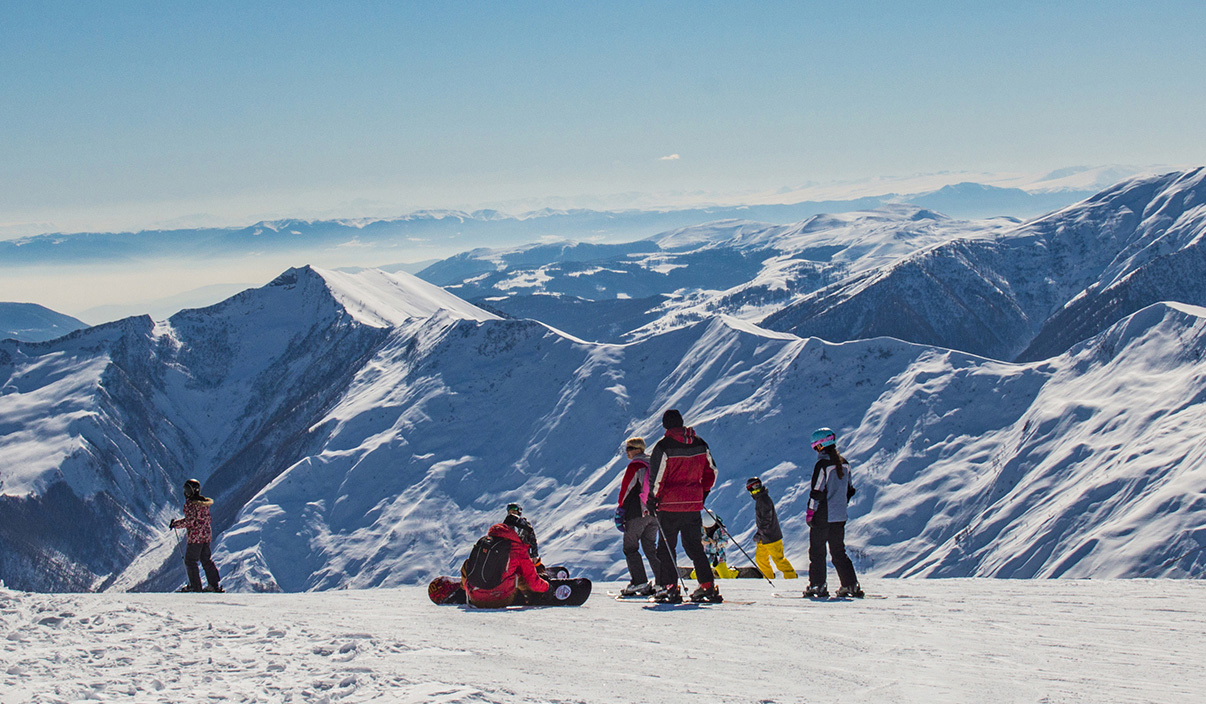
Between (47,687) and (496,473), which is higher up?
(47,687)

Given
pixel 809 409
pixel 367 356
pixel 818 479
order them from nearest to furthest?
pixel 818 479 < pixel 809 409 < pixel 367 356

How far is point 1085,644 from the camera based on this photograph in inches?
521

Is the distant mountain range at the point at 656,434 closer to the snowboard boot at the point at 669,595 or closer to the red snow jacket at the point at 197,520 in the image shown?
the snowboard boot at the point at 669,595

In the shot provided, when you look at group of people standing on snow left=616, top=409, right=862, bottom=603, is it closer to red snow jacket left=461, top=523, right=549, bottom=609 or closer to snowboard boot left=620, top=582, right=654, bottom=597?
snowboard boot left=620, top=582, right=654, bottom=597

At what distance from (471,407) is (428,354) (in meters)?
17.9

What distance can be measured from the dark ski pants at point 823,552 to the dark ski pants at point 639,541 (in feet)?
9.67

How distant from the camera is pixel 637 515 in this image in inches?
692

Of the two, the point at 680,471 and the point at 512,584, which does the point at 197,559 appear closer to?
the point at 512,584

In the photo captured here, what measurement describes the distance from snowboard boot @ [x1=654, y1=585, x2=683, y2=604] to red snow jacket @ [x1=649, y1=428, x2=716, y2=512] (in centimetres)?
177

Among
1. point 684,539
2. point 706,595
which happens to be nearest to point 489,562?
point 684,539

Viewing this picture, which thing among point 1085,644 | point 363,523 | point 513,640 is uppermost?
point 513,640

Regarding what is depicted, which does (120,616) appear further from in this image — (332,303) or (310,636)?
(332,303)

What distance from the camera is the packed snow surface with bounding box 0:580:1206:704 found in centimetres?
987

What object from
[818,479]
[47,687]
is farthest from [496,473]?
[47,687]
